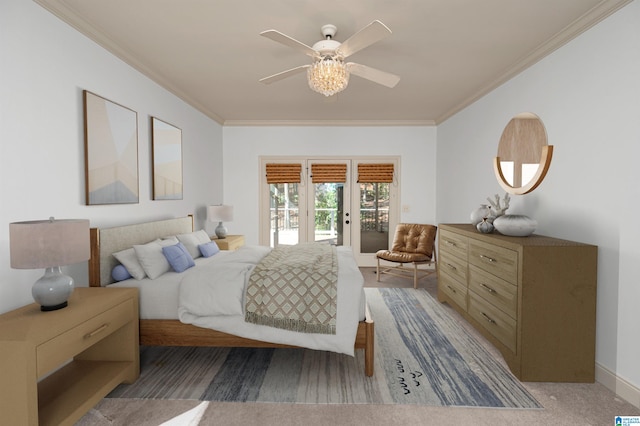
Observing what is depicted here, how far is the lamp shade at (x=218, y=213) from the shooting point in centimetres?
493

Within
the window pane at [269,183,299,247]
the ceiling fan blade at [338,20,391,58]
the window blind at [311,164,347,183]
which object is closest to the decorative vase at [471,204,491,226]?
the ceiling fan blade at [338,20,391,58]

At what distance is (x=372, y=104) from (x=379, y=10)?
251cm

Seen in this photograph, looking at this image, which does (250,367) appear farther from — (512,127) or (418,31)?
(512,127)

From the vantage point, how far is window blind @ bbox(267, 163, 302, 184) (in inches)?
240

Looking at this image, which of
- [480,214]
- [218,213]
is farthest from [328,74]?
[218,213]

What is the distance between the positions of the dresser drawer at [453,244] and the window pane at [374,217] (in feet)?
6.66

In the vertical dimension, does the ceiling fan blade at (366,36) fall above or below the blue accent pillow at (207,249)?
above

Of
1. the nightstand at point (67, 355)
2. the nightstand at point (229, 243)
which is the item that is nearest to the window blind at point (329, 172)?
the nightstand at point (229, 243)

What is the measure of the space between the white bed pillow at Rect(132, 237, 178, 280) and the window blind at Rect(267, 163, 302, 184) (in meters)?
3.32

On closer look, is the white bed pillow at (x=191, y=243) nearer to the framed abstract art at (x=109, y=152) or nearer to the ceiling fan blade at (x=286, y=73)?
the framed abstract art at (x=109, y=152)

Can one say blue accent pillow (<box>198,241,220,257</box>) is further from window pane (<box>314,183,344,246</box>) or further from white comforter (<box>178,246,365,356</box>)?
window pane (<box>314,183,344,246</box>)

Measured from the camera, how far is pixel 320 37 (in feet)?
9.25

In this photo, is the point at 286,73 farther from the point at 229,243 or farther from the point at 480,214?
the point at 229,243

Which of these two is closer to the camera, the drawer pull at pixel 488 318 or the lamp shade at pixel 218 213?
the drawer pull at pixel 488 318
